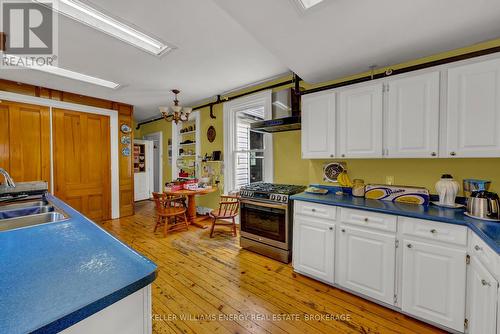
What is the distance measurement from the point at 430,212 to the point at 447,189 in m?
0.38

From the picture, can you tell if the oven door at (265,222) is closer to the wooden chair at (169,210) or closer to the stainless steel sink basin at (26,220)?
the wooden chair at (169,210)

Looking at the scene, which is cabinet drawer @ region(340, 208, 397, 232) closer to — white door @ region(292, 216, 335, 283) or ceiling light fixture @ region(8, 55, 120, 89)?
white door @ region(292, 216, 335, 283)

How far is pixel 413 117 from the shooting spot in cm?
194

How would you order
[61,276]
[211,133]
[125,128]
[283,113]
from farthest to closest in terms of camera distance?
[125,128] < [211,133] < [283,113] < [61,276]

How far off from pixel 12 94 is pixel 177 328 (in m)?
4.54

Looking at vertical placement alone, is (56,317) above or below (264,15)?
below

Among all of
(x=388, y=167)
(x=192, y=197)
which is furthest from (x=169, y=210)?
(x=388, y=167)

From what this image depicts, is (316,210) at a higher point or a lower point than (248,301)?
higher

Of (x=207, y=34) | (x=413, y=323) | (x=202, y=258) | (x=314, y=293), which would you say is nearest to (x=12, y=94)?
(x=207, y=34)

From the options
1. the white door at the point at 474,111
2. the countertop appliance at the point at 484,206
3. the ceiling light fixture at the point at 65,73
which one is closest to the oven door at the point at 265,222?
the countertop appliance at the point at 484,206

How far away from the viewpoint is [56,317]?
55cm

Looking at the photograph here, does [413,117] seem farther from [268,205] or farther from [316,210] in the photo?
[268,205]

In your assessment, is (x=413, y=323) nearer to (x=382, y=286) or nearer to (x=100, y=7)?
(x=382, y=286)

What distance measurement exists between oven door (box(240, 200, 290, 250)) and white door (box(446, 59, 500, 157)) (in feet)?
5.54
